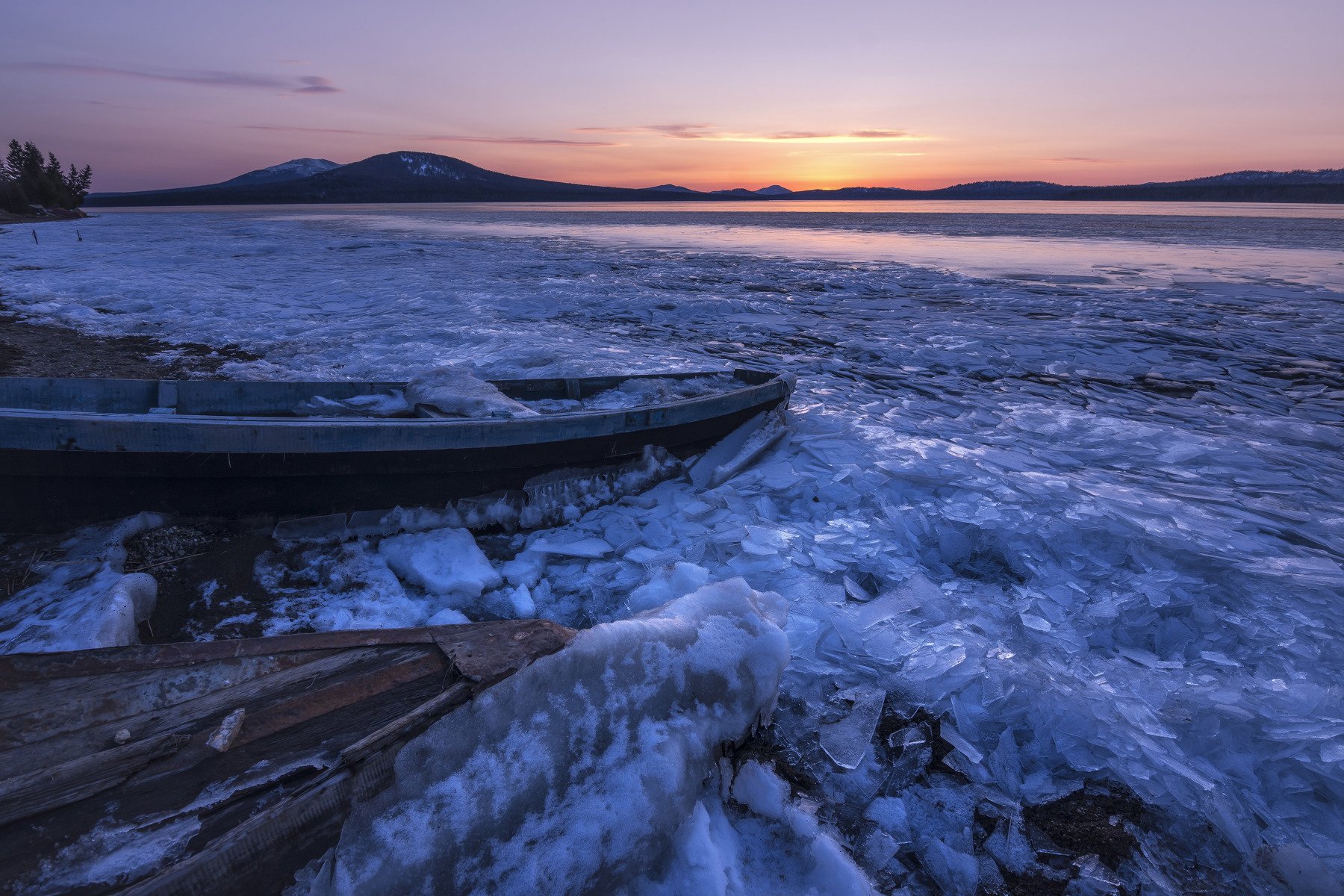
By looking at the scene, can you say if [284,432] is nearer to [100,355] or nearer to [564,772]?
[564,772]

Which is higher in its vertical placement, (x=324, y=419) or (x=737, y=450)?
(x=324, y=419)

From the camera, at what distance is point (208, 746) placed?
1.67m

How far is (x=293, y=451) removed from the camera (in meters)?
3.93

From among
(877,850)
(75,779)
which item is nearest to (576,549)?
(877,850)

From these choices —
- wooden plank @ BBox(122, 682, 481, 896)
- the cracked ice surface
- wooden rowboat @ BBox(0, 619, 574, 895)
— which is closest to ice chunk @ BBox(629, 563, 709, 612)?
the cracked ice surface

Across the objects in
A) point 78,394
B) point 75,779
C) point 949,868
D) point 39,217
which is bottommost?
point 949,868

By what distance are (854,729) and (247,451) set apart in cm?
354

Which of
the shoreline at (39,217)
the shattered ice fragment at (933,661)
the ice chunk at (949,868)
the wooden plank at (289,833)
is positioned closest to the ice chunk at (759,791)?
the ice chunk at (949,868)

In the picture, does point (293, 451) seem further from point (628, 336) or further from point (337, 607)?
point (628, 336)

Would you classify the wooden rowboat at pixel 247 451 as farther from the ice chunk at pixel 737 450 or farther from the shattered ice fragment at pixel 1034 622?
the shattered ice fragment at pixel 1034 622

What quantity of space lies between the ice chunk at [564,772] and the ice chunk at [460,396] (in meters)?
2.77

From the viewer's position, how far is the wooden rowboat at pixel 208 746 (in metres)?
1.44

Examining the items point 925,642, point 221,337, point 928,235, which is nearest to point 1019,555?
point 925,642

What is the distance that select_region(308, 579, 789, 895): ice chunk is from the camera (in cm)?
175
